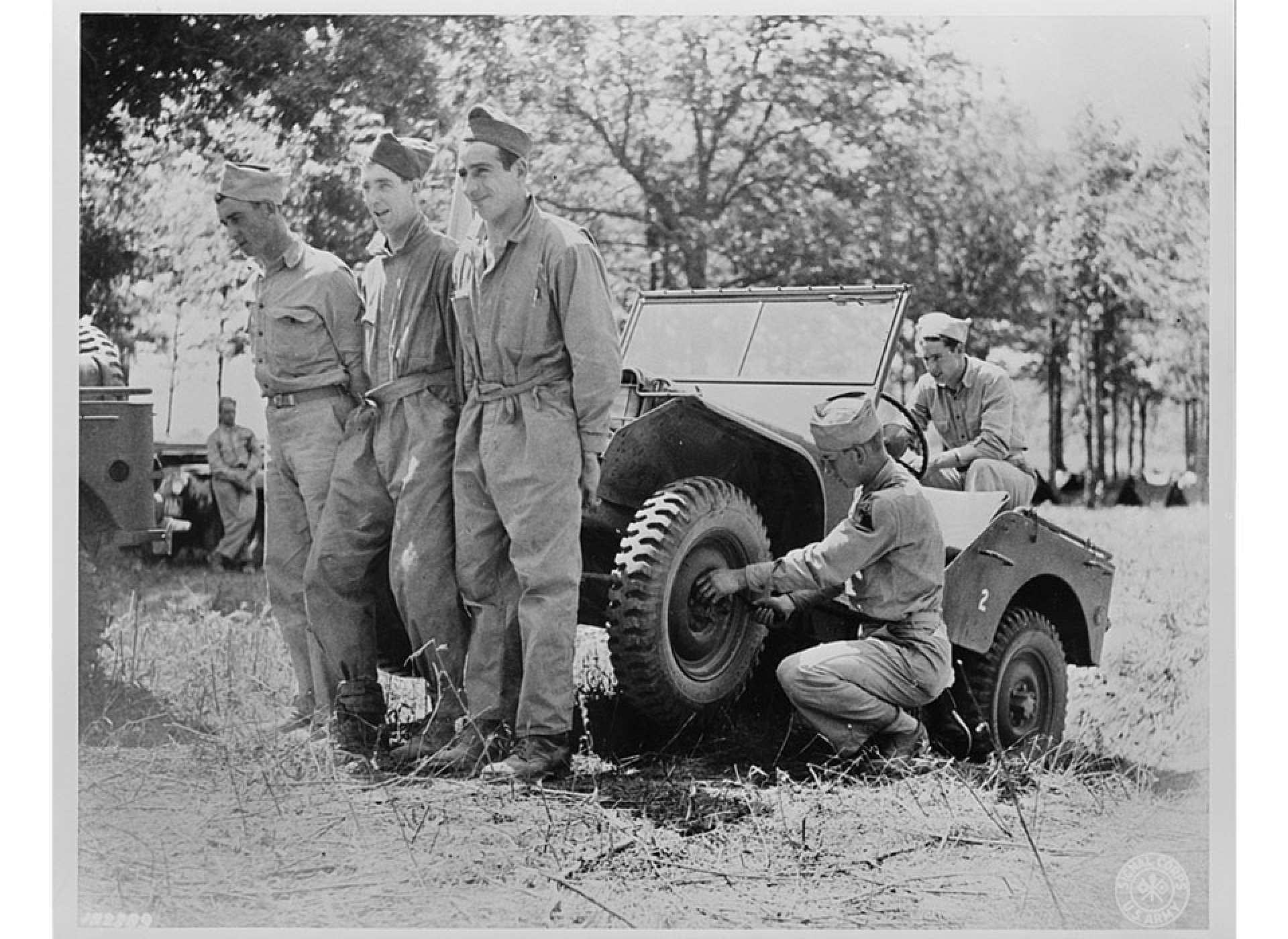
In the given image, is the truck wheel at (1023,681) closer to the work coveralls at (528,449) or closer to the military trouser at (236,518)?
the work coveralls at (528,449)

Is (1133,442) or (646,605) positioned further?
(1133,442)

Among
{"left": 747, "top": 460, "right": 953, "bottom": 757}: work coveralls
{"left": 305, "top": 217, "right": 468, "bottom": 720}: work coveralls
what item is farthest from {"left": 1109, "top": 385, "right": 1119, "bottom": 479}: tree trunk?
{"left": 305, "top": 217, "right": 468, "bottom": 720}: work coveralls

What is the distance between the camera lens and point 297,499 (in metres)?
4.57

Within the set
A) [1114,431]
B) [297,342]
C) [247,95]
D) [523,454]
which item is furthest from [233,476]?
[1114,431]

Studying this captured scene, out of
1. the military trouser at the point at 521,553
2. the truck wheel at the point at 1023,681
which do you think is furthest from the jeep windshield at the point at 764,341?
the truck wheel at the point at 1023,681

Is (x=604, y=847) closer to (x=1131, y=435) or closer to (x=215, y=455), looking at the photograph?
(x=215, y=455)

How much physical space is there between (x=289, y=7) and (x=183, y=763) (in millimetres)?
2468

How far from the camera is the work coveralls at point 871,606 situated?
4398 mm

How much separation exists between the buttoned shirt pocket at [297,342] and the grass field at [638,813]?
0.75 meters

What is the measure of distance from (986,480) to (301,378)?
2234 millimetres

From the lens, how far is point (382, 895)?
4.42m

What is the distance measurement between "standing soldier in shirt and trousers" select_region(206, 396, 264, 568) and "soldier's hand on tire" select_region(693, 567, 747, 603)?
1466mm

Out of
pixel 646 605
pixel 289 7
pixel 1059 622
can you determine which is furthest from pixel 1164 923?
pixel 289 7
